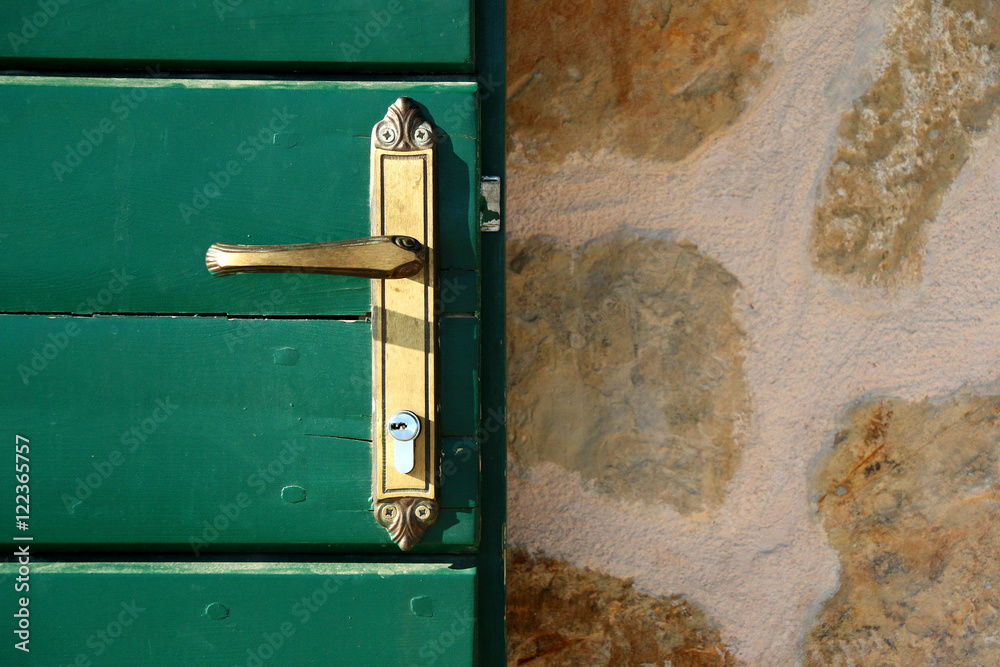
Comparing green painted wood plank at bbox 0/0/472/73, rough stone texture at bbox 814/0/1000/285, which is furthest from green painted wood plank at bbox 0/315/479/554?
rough stone texture at bbox 814/0/1000/285

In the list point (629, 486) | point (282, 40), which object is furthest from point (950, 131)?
point (282, 40)

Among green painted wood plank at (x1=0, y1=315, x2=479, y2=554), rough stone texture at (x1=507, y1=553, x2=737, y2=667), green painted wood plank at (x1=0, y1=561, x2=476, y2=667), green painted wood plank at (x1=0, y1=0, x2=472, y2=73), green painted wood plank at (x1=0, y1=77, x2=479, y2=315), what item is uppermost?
green painted wood plank at (x1=0, y1=0, x2=472, y2=73)

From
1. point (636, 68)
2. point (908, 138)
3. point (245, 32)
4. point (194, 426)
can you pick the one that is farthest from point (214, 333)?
point (908, 138)

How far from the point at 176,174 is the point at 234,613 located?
0.47 metres

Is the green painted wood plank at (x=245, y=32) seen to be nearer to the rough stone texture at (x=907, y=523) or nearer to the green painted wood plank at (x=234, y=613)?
the green painted wood plank at (x=234, y=613)

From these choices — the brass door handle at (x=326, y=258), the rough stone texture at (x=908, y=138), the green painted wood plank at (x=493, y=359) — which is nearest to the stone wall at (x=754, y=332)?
the rough stone texture at (x=908, y=138)

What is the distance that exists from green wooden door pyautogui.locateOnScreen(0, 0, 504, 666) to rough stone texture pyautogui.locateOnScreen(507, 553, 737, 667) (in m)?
0.40

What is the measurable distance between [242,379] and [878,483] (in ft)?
3.18

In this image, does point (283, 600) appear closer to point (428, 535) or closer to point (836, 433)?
point (428, 535)

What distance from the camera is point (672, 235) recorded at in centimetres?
118

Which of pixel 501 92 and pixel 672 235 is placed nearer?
pixel 501 92

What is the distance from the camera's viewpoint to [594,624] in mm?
1199

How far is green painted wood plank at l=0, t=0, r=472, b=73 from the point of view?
0.78 metres

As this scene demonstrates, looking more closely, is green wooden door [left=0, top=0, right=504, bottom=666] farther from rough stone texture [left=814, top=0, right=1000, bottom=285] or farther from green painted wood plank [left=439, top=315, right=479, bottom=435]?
rough stone texture [left=814, top=0, right=1000, bottom=285]
